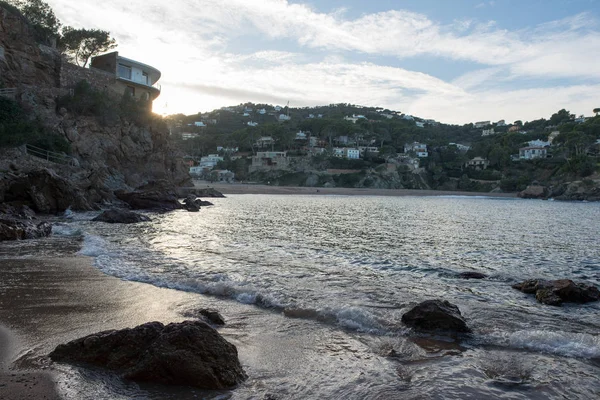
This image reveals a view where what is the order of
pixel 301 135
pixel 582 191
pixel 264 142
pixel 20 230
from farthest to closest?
pixel 301 135
pixel 264 142
pixel 582 191
pixel 20 230

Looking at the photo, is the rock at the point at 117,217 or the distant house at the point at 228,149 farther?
the distant house at the point at 228,149

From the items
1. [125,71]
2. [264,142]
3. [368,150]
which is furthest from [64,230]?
[368,150]

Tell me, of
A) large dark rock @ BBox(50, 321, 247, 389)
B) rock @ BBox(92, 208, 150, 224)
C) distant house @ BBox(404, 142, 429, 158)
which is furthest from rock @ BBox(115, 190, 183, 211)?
distant house @ BBox(404, 142, 429, 158)

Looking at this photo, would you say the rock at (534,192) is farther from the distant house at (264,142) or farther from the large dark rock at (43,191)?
the large dark rock at (43,191)

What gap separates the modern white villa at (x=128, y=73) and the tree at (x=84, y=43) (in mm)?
2026

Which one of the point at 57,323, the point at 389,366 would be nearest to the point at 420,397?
the point at 389,366

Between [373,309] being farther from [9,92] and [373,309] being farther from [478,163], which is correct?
[478,163]

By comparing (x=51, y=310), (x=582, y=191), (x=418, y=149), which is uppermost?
(x=418, y=149)

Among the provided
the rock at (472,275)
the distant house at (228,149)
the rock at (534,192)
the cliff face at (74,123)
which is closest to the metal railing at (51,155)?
the cliff face at (74,123)

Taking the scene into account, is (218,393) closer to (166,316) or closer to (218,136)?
(166,316)

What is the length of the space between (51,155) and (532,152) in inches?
4751

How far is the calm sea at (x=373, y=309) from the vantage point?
5.02m

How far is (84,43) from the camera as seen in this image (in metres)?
54.1

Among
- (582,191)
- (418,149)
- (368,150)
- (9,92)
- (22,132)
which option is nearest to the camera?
(22,132)
